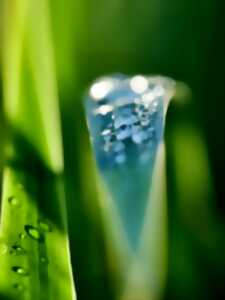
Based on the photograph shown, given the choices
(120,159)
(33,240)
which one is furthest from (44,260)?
(120,159)

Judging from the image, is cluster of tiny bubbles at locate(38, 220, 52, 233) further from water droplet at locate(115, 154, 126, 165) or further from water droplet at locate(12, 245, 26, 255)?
water droplet at locate(115, 154, 126, 165)

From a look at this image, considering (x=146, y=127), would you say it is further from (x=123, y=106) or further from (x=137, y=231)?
(x=137, y=231)

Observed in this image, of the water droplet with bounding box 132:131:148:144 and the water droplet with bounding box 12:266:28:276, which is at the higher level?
the water droplet with bounding box 132:131:148:144

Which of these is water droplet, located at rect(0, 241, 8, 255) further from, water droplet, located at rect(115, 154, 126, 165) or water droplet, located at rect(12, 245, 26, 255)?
water droplet, located at rect(115, 154, 126, 165)

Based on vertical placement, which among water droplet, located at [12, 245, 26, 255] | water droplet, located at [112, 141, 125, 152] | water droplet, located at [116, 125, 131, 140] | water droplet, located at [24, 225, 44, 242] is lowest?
water droplet, located at [12, 245, 26, 255]

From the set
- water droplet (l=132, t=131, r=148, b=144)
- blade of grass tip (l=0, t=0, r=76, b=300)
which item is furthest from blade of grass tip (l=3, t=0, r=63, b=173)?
water droplet (l=132, t=131, r=148, b=144)

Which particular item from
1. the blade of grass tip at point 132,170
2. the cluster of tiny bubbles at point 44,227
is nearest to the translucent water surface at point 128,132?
the blade of grass tip at point 132,170

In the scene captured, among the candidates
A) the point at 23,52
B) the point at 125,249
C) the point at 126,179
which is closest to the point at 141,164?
the point at 126,179
